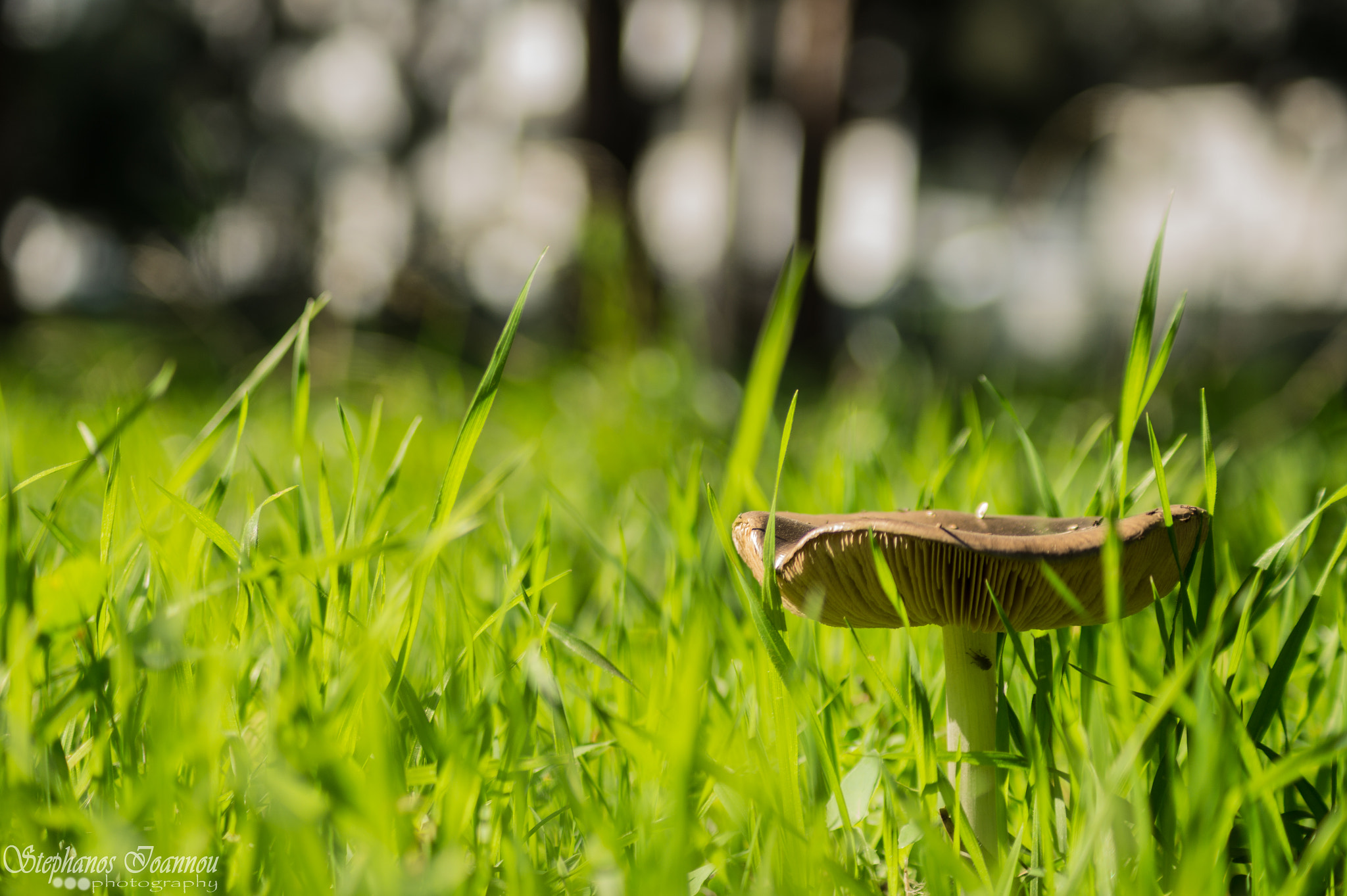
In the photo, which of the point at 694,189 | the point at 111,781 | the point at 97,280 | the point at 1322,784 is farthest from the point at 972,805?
the point at 97,280

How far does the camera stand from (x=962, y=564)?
0.64 metres

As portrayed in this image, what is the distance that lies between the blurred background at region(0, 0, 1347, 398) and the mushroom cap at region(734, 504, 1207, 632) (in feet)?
5.80

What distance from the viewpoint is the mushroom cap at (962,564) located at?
609 millimetres

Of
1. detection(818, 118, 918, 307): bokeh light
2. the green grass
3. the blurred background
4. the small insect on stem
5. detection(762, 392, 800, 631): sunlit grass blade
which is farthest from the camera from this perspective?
detection(818, 118, 918, 307): bokeh light

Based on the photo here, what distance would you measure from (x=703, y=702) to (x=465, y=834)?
26cm

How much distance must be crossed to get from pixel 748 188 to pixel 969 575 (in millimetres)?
4400

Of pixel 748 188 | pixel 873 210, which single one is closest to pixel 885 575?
pixel 748 188

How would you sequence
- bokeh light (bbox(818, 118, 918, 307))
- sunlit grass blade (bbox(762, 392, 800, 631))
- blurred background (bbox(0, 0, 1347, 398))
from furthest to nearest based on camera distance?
bokeh light (bbox(818, 118, 918, 307))
blurred background (bbox(0, 0, 1347, 398))
sunlit grass blade (bbox(762, 392, 800, 631))

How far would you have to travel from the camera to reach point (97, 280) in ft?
32.0

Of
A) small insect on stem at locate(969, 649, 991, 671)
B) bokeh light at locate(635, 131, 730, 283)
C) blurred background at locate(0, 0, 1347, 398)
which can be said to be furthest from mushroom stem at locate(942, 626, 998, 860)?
bokeh light at locate(635, 131, 730, 283)

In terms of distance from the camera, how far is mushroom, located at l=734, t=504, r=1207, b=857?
616mm

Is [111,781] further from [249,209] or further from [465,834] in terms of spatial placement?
[249,209]

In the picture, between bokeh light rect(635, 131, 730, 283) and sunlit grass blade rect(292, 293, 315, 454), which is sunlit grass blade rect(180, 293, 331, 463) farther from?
bokeh light rect(635, 131, 730, 283)

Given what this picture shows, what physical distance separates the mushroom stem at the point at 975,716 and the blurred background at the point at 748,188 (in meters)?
1.77
